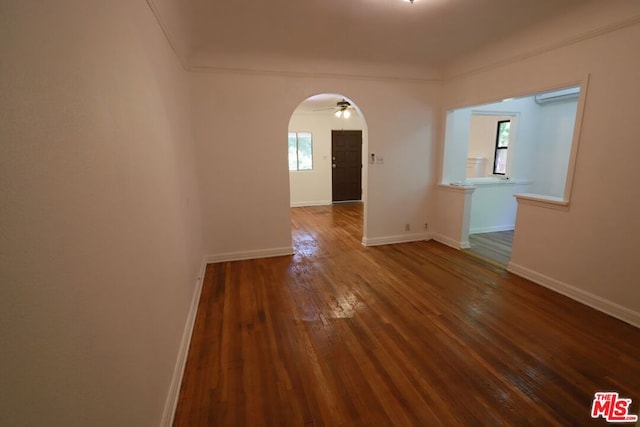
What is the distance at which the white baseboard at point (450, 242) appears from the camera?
4285 millimetres

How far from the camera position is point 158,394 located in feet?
4.77

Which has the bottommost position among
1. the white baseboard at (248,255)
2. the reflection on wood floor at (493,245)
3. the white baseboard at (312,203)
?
the reflection on wood floor at (493,245)

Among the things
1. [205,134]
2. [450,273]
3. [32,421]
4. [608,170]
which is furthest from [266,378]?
[608,170]

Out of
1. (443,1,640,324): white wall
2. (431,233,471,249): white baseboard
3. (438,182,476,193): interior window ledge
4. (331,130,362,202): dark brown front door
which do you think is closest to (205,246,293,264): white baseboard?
(431,233,471,249): white baseboard

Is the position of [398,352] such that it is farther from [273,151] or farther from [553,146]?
[553,146]

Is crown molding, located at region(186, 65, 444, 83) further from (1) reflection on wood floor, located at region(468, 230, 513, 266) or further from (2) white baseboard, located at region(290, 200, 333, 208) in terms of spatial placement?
(2) white baseboard, located at region(290, 200, 333, 208)

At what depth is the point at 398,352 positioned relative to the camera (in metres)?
2.11

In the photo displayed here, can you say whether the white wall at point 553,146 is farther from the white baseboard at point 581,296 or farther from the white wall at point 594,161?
the white baseboard at point 581,296

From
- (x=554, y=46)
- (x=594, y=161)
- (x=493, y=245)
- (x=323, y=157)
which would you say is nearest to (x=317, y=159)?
(x=323, y=157)

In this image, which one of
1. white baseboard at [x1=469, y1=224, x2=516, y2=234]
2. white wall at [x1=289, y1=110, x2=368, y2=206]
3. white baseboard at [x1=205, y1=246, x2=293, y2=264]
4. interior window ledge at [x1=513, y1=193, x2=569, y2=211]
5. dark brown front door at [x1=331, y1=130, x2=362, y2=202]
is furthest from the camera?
dark brown front door at [x1=331, y1=130, x2=362, y2=202]

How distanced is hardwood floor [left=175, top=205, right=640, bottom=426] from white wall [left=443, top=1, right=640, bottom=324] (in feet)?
0.97

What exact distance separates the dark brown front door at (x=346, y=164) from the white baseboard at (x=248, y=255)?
4.33 meters

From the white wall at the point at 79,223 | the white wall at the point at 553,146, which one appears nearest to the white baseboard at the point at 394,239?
the white wall at the point at 553,146

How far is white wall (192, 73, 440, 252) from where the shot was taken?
142 inches
